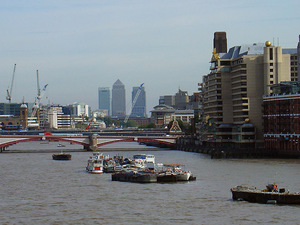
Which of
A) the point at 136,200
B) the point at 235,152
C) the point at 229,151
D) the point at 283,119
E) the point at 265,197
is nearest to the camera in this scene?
the point at 265,197

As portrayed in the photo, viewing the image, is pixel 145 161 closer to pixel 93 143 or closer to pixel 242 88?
pixel 242 88

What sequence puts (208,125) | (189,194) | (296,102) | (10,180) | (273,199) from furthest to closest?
(208,125), (296,102), (10,180), (189,194), (273,199)

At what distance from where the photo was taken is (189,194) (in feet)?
235

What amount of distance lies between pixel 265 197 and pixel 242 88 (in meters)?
87.0

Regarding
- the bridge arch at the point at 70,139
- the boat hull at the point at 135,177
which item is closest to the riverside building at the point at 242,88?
the bridge arch at the point at 70,139

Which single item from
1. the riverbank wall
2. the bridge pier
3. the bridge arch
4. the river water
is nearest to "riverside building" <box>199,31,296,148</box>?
the riverbank wall

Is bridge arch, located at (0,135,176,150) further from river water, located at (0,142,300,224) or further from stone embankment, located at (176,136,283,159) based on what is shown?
river water, located at (0,142,300,224)

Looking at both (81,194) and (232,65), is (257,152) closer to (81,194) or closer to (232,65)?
(232,65)

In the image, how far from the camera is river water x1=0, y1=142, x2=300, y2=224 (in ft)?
190

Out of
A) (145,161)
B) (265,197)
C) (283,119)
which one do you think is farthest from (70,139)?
(265,197)

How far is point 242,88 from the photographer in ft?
491

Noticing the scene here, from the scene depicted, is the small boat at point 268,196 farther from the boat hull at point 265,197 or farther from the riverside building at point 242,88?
the riverside building at point 242,88

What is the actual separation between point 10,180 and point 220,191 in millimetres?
29721

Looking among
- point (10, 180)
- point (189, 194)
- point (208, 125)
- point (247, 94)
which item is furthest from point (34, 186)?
point (208, 125)
